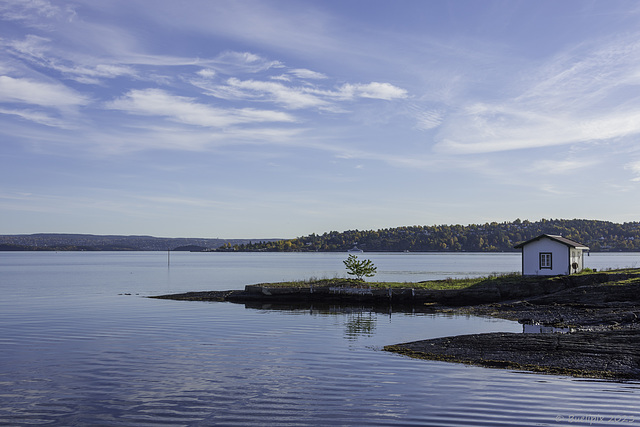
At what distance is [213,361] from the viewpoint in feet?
68.3

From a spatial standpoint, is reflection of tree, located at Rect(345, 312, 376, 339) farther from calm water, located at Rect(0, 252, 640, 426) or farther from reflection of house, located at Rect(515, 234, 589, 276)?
reflection of house, located at Rect(515, 234, 589, 276)

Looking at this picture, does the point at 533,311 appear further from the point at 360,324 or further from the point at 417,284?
the point at 417,284

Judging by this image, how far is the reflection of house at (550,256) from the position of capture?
47031 mm

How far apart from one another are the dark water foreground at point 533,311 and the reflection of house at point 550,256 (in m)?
3.92

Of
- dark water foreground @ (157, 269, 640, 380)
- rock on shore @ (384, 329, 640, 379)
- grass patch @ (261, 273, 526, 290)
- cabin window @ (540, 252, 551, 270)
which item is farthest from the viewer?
cabin window @ (540, 252, 551, 270)

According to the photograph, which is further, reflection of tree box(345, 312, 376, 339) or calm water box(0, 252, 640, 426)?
reflection of tree box(345, 312, 376, 339)

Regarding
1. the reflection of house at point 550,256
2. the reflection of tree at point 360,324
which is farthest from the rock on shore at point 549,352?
the reflection of house at point 550,256

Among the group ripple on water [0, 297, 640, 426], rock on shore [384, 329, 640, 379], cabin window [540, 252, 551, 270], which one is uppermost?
cabin window [540, 252, 551, 270]

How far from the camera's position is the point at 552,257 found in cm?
4781

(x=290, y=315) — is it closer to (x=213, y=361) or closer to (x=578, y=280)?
(x=213, y=361)

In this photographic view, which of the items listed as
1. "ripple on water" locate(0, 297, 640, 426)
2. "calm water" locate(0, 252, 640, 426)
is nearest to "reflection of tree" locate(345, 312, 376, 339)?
"calm water" locate(0, 252, 640, 426)

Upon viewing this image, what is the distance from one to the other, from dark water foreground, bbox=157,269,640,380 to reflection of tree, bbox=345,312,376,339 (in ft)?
15.6

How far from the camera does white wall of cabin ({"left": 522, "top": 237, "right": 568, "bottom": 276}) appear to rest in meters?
47.1

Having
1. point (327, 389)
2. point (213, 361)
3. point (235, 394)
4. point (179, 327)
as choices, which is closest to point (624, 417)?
point (327, 389)
